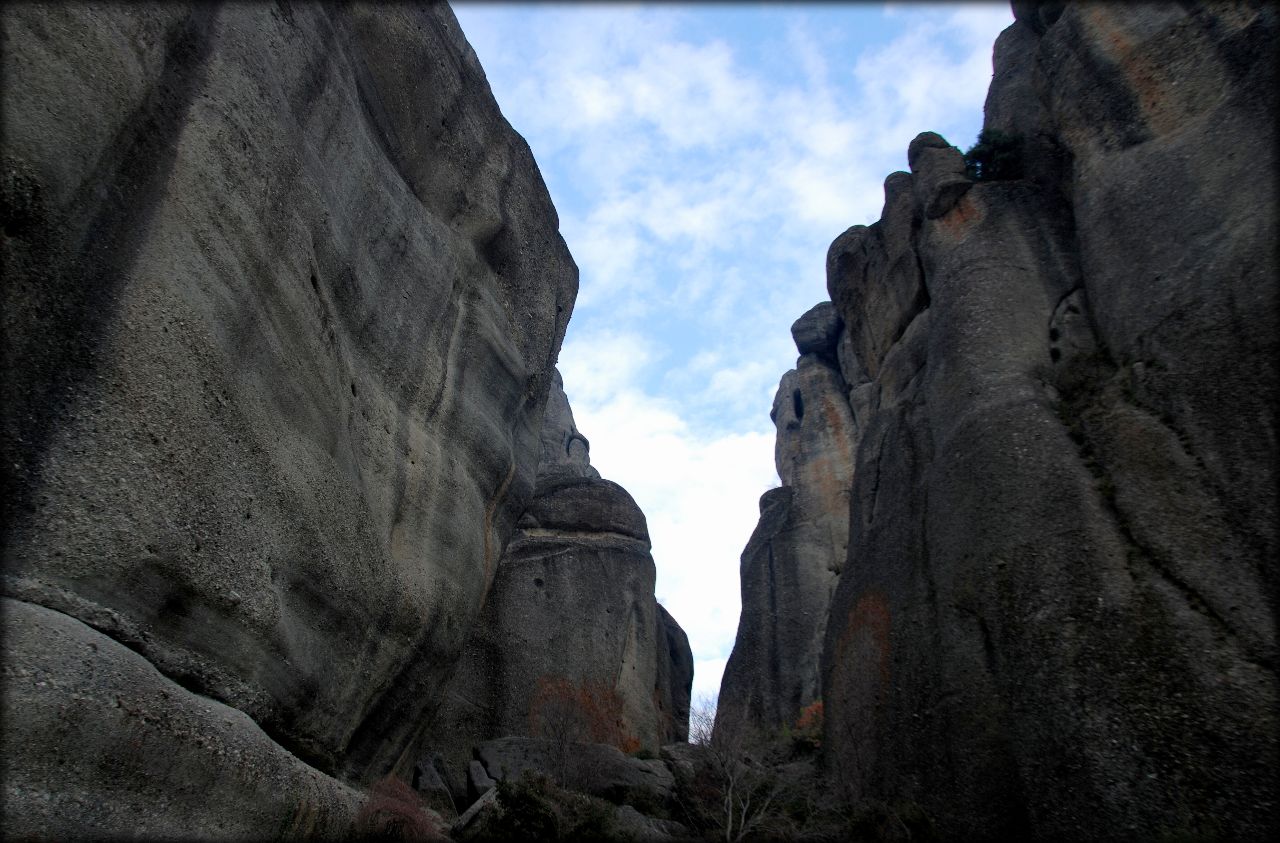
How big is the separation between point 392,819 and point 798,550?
911 inches

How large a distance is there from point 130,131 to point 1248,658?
1340 centimetres

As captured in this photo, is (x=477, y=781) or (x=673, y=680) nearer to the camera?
(x=477, y=781)

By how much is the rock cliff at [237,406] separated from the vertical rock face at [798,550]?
15.0m

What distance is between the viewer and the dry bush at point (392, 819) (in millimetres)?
10281

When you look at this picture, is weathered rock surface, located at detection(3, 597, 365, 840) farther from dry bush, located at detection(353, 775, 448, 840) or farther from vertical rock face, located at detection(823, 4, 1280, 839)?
vertical rock face, located at detection(823, 4, 1280, 839)

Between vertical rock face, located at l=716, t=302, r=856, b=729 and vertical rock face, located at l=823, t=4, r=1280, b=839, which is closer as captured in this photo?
vertical rock face, located at l=823, t=4, r=1280, b=839

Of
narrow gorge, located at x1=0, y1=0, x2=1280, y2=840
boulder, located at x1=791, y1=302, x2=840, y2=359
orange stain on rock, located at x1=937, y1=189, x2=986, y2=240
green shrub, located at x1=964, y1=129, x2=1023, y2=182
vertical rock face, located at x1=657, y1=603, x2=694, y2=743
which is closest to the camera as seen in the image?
narrow gorge, located at x1=0, y1=0, x2=1280, y2=840

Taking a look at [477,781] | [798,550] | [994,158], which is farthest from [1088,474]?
[798,550]

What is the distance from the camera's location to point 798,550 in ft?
105

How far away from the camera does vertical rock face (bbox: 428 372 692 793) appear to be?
75.2ft

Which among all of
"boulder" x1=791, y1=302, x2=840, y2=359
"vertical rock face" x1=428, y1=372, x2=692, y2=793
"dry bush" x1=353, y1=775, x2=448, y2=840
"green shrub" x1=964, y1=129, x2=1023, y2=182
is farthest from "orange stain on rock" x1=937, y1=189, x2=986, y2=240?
"boulder" x1=791, y1=302, x2=840, y2=359

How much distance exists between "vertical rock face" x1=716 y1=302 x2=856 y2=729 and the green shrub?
47.5 feet

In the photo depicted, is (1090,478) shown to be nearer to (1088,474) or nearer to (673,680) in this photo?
(1088,474)

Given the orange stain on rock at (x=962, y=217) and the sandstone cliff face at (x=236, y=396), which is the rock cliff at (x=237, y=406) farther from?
the orange stain on rock at (x=962, y=217)
